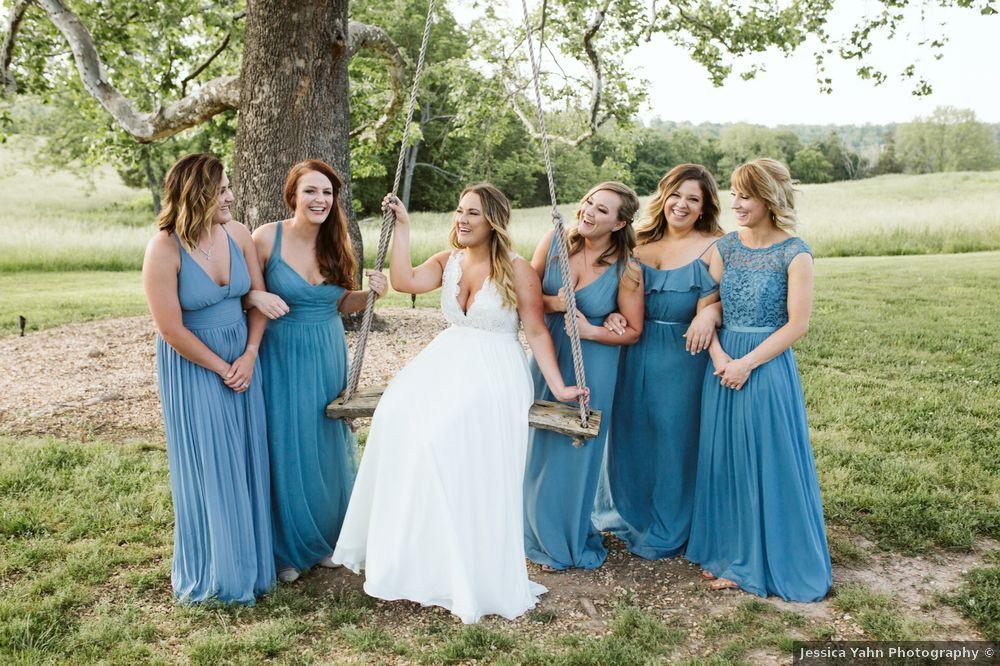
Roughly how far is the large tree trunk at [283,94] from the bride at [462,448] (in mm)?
3878

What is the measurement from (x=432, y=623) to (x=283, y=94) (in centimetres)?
538

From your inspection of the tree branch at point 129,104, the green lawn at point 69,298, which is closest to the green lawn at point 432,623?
the tree branch at point 129,104

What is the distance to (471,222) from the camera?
376cm

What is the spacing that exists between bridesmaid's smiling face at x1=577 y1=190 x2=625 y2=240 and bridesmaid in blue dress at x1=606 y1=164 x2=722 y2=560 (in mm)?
355

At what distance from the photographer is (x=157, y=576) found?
397 centimetres

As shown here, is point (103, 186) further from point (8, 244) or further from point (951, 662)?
point (951, 662)

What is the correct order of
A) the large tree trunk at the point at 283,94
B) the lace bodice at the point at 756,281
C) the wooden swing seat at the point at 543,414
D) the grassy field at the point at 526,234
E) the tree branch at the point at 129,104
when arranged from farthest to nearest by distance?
the grassy field at the point at 526,234
the tree branch at the point at 129,104
the large tree trunk at the point at 283,94
the lace bodice at the point at 756,281
the wooden swing seat at the point at 543,414

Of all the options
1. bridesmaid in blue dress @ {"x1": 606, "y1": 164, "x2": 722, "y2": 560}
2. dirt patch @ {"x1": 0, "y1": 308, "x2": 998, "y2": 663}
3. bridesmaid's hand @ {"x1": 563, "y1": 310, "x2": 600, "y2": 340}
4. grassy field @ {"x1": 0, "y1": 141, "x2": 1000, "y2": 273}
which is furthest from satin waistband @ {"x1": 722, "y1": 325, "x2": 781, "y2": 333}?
grassy field @ {"x1": 0, "y1": 141, "x2": 1000, "y2": 273}

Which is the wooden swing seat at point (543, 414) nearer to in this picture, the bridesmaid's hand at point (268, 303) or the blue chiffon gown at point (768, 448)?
the bridesmaid's hand at point (268, 303)

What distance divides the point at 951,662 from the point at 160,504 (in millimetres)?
4537

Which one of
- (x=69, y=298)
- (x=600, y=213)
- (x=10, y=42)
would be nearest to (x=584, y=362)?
(x=600, y=213)

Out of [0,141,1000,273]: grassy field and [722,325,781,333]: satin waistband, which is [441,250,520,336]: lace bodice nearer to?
[722,325,781,333]: satin waistband

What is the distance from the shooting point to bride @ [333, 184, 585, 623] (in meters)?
3.50

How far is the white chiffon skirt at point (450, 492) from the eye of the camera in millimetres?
3486
